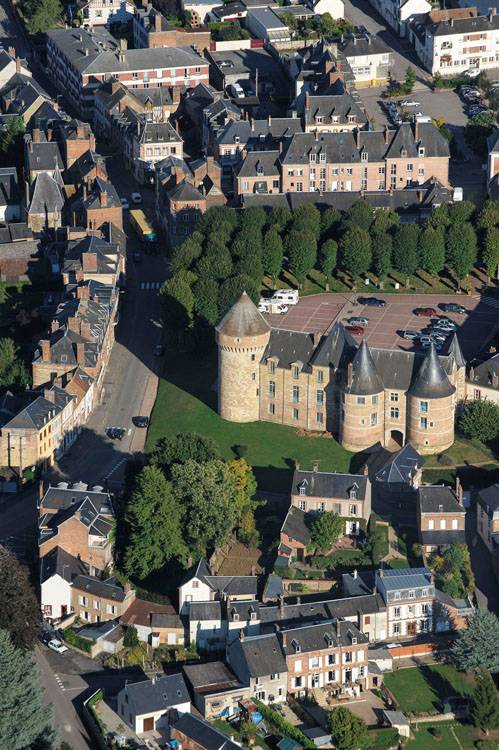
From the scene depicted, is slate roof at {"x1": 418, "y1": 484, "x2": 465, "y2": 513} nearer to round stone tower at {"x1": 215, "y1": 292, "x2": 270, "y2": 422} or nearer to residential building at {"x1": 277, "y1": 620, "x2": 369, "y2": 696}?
residential building at {"x1": 277, "y1": 620, "x2": 369, "y2": 696}

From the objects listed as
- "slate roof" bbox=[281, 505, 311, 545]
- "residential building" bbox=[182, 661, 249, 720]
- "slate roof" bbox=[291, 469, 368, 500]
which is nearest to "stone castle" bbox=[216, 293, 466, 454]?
"slate roof" bbox=[291, 469, 368, 500]

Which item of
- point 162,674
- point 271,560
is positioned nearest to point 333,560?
point 271,560

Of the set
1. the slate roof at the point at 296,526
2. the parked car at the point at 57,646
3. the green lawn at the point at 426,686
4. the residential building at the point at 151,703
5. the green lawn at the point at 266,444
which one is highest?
the slate roof at the point at 296,526

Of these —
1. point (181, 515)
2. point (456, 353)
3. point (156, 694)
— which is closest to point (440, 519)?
point (456, 353)

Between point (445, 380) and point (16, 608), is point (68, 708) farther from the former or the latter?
point (445, 380)

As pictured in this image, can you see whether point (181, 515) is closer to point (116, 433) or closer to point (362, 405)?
point (116, 433)

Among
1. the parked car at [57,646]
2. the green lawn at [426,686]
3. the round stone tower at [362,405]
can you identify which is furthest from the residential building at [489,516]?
the parked car at [57,646]

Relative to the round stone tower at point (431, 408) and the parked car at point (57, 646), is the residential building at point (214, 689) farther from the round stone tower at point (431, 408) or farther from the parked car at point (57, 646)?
the round stone tower at point (431, 408)
